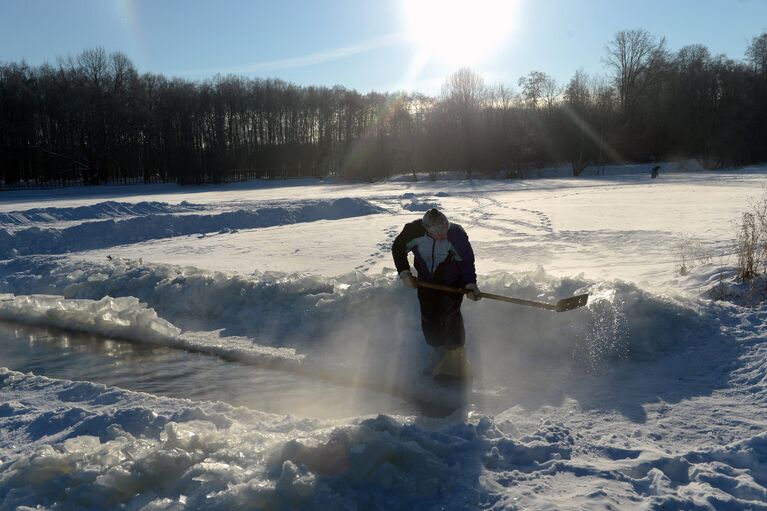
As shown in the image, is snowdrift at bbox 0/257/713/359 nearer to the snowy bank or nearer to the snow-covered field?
the snow-covered field

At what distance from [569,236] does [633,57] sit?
2209 inches

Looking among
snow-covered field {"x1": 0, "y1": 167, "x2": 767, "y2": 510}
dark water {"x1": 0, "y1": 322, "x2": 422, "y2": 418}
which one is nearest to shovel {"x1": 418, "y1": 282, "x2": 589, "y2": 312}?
snow-covered field {"x1": 0, "y1": 167, "x2": 767, "y2": 510}

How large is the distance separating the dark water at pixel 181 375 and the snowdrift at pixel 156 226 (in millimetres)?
8675

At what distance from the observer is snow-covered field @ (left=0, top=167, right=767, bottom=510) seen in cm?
348

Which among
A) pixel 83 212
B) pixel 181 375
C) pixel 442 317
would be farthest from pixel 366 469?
pixel 83 212

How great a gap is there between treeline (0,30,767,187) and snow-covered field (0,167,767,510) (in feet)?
136

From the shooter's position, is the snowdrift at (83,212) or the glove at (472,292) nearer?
A: the glove at (472,292)

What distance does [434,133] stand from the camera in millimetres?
51750

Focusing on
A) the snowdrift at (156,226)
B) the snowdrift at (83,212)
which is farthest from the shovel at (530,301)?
the snowdrift at (83,212)

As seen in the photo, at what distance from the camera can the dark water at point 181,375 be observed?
525 cm

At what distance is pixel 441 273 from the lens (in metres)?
5.21

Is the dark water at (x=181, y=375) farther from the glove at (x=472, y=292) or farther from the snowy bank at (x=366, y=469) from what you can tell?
the glove at (x=472, y=292)

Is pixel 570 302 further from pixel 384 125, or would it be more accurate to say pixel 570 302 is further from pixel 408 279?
pixel 384 125

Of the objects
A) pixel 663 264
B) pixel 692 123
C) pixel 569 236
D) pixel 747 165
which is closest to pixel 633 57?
pixel 692 123
